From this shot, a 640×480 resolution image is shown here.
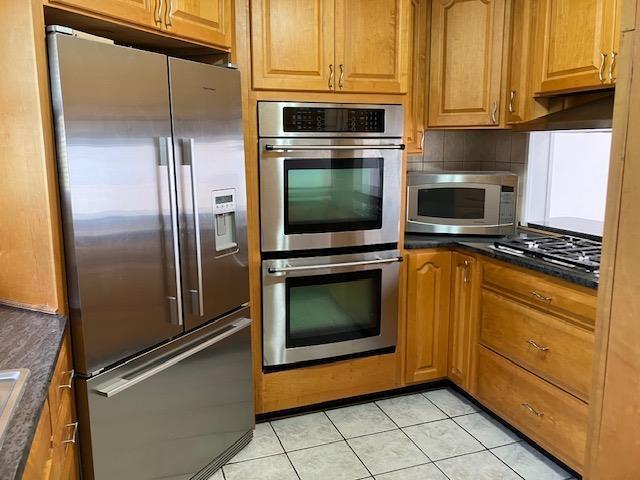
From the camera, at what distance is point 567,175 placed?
3061 mm

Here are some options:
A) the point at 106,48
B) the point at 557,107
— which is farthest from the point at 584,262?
the point at 106,48

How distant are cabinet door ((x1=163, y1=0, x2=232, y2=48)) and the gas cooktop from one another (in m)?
1.59

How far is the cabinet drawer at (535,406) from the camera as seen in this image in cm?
219

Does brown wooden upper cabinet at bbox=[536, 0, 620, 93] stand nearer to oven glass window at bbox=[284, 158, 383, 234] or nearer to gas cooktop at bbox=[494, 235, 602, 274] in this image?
gas cooktop at bbox=[494, 235, 602, 274]

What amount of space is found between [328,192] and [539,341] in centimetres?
115

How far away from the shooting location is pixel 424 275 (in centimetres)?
286

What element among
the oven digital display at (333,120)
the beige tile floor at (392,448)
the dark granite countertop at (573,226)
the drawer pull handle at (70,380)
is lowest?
the beige tile floor at (392,448)

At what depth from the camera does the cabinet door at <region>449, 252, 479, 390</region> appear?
2.76 m

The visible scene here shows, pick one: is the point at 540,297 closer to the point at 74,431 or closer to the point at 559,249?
the point at 559,249

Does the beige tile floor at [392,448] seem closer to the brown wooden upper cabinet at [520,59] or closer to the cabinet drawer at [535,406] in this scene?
the cabinet drawer at [535,406]

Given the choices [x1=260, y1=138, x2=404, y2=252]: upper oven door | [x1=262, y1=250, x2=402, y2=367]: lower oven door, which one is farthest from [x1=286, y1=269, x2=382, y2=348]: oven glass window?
[x1=260, y1=138, x2=404, y2=252]: upper oven door

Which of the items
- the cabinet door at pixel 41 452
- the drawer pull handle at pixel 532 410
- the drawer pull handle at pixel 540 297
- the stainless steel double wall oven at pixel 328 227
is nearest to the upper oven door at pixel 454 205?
the stainless steel double wall oven at pixel 328 227

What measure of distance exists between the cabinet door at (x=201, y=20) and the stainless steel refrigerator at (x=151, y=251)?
0.52 ft

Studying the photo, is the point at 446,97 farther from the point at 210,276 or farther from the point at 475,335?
Answer: the point at 210,276
